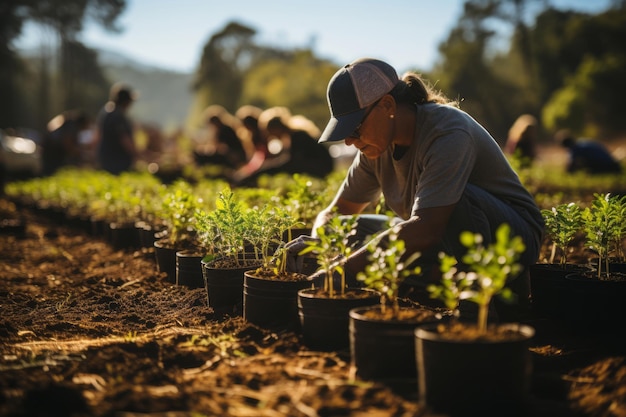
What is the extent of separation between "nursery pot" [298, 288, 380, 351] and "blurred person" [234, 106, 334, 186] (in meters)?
7.75

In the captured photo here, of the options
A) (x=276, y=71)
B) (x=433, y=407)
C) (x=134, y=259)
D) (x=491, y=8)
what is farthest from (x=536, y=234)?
(x=491, y=8)

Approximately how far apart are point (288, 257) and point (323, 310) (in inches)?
29.9

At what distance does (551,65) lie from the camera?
160 ft

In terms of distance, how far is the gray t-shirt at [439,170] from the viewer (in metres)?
3.54

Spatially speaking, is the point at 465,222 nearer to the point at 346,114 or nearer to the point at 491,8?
the point at 346,114

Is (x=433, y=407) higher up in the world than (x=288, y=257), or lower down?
lower down

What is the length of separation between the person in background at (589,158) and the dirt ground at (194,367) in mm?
14978

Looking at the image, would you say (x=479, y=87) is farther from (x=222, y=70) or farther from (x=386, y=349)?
(x=386, y=349)

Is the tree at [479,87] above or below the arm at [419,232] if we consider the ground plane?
above

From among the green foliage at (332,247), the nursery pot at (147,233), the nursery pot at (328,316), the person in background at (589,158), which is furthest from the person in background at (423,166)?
the person in background at (589,158)

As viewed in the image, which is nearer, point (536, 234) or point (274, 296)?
point (274, 296)

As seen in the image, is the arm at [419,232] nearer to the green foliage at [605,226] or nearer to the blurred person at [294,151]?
the green foliage at [605,226]

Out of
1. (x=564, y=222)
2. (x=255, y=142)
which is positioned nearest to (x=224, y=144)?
(x=255, y=142)

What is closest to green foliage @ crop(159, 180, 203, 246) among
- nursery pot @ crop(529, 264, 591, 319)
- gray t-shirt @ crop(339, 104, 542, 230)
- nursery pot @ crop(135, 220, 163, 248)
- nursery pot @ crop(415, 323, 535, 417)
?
nursery pot @ crop(135, 220, 163, 248)
